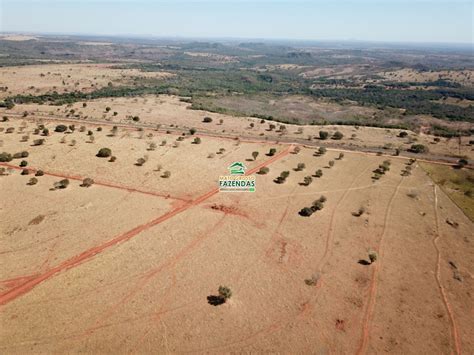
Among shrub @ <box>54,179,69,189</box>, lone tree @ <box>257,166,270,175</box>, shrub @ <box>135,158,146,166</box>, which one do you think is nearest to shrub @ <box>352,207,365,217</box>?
lone tree @ <box>257,166,270,175</box>

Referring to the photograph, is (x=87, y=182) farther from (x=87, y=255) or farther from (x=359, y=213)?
(x=359, y=213)

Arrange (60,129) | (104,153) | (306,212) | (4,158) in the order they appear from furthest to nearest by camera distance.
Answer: (60,129)
(104,153)
(4,158)
(306,212)

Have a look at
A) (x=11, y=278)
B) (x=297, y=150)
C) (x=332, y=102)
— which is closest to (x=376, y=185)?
(x=297, y=150)

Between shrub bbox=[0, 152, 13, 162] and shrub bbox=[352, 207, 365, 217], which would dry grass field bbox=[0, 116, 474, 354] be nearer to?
shrub bbox=[352, 207, 365, 217]

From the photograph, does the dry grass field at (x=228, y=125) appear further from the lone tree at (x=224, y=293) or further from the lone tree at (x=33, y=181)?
the lone tree at (x=224, y=293)

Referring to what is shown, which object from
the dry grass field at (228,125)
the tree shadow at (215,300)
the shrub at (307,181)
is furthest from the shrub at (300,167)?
the tree shadow at (215,300)

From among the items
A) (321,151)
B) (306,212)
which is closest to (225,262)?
(306,212)
